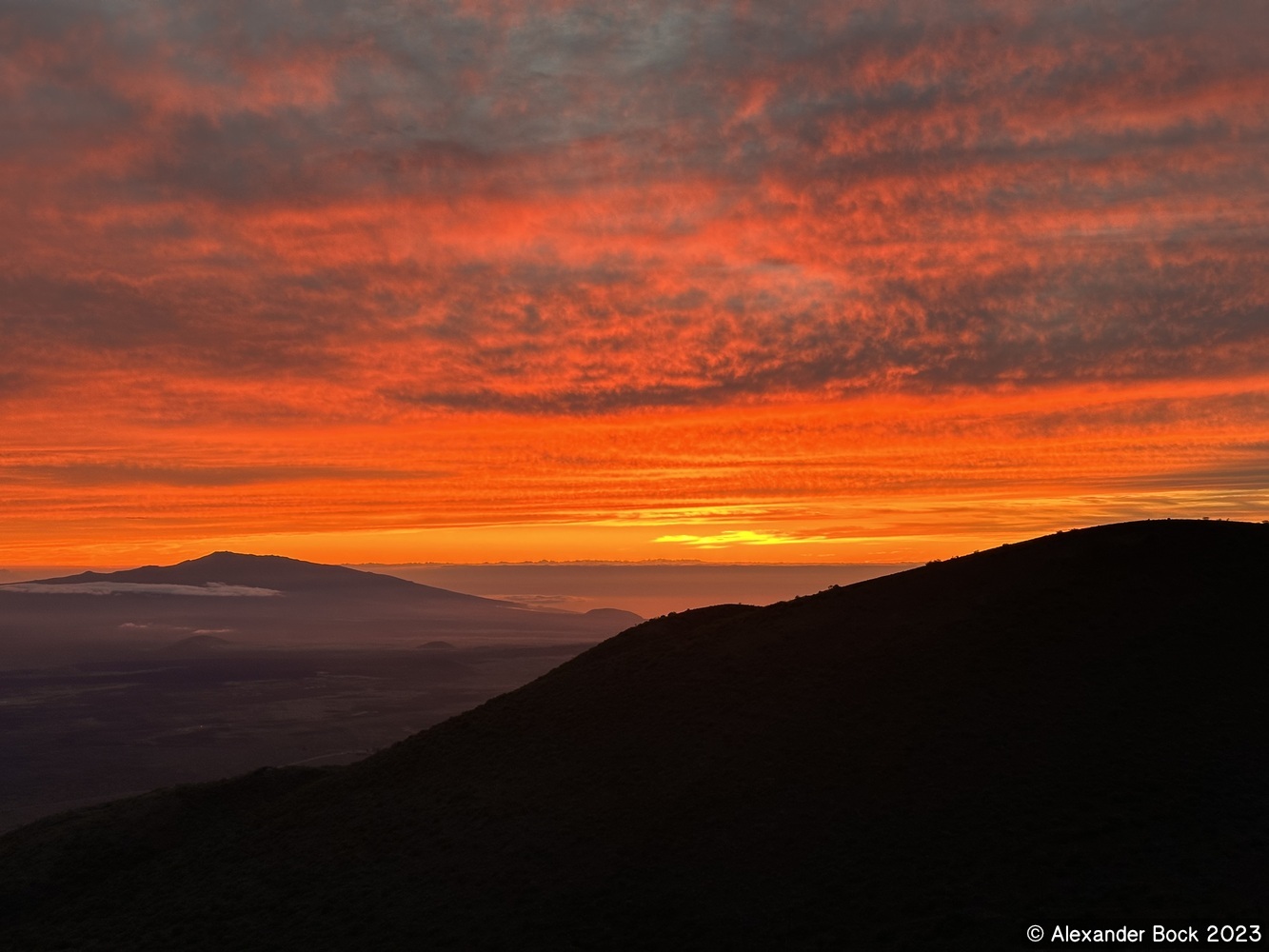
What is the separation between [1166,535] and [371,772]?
4249 centimetres

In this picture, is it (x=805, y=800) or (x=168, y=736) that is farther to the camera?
(x=168, y=736)

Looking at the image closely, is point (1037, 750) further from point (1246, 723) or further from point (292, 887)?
point (292, 887)

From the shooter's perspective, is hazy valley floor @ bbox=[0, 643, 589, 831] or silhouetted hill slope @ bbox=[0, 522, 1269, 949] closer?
silhouetted hill slope @ bbox=[0, 522, 1269, 949]

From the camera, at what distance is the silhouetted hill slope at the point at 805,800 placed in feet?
91.8

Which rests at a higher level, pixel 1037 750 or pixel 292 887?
pixel 1037 750

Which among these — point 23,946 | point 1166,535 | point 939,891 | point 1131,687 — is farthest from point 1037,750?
point 23,946

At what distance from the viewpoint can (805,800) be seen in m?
33.9

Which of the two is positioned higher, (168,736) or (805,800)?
(805,800)

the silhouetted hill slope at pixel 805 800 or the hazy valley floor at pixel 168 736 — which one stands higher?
the silhouetted hill slope at pixel 805 800

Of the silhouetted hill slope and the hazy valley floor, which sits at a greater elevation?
the silhouetted hill slope

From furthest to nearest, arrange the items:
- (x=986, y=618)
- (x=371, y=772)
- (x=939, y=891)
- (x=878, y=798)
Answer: (x=371, y=772) < (x=986, y=618) < (x=878, y=798) < (x=939, y=891)

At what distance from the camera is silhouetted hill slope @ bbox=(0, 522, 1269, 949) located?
27969mm

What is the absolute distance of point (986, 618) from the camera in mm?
43719

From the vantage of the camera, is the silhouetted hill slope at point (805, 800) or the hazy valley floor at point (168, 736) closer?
the silhouetted hill slope at point (805, 800)
